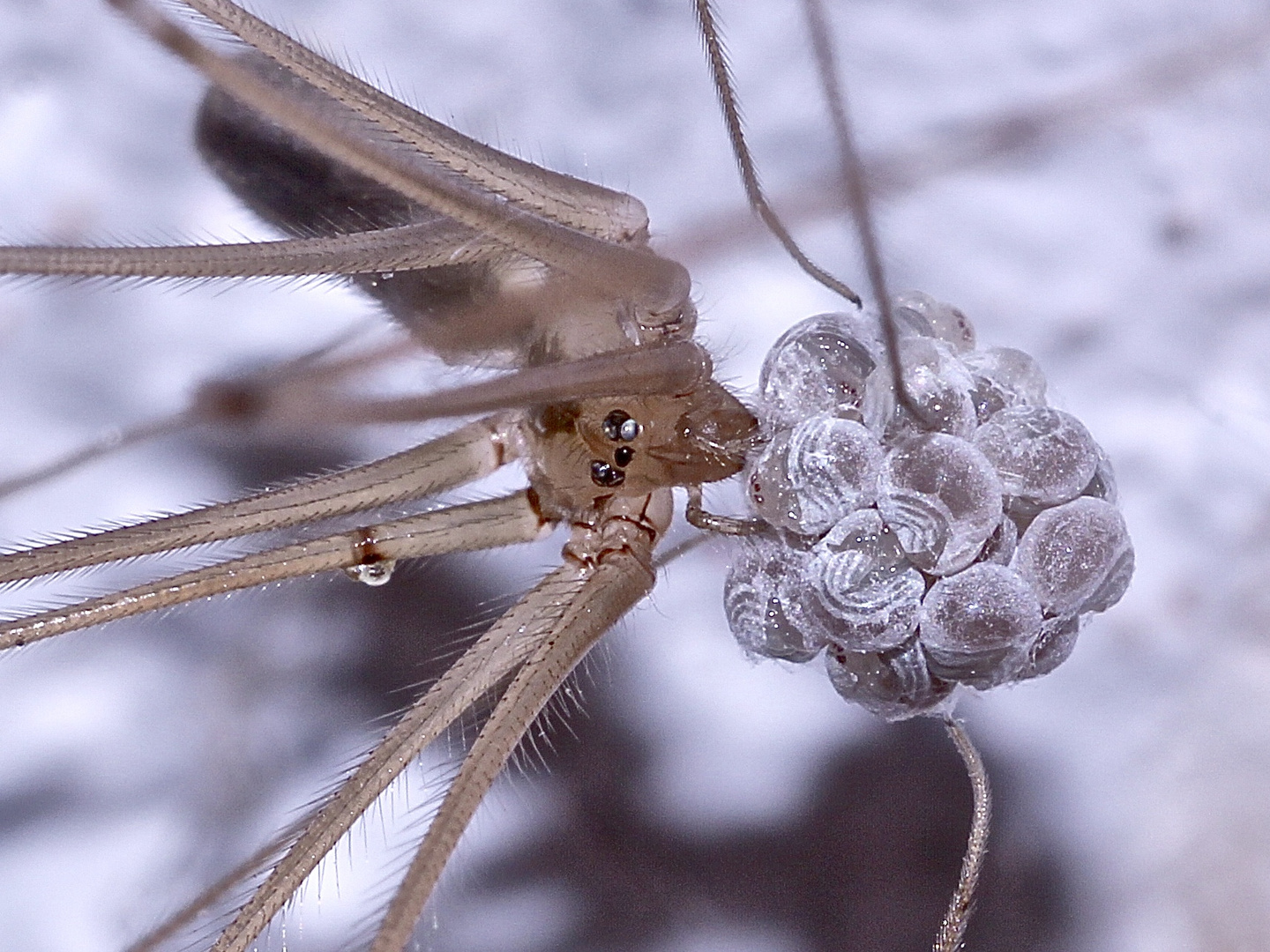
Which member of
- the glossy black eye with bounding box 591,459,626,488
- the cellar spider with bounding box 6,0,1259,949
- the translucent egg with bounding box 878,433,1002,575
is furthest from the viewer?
the cellar spider with bounding box 6,0,1259,949

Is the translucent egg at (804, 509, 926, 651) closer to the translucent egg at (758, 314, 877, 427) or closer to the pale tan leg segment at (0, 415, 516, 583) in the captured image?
the translucent egg at (758, 314, 877, 427)

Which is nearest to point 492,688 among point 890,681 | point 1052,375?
point 890,681

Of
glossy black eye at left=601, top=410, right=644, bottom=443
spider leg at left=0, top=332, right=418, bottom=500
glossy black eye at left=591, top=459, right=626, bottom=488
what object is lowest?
spider leg at left=0, top=332, right=418, bottom=500

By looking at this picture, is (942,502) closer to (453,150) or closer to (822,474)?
(822,474)

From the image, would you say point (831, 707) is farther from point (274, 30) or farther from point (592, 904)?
point (274, 30)

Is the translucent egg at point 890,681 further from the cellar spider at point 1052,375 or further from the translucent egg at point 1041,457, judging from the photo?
the cellar spider at point 1052,375

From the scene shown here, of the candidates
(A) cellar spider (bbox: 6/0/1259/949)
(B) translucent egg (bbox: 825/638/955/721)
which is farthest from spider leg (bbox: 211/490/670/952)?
(A) cellar spider (bbox: 6/0/1259/949)

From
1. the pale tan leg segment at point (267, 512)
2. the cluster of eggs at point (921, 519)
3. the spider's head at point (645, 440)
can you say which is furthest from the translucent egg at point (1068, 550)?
the pale tan leg segment at point (267, 512)
